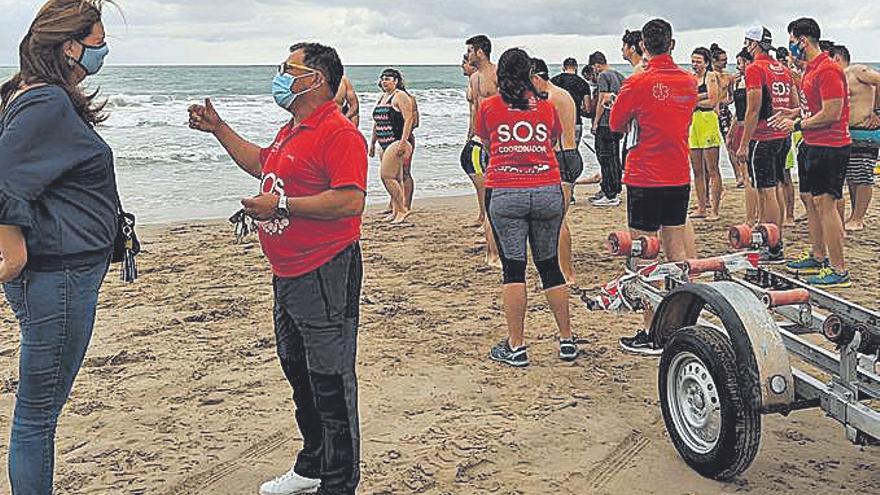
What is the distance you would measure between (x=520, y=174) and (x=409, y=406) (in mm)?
1559

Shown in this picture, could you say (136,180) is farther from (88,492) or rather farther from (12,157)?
(12,157)

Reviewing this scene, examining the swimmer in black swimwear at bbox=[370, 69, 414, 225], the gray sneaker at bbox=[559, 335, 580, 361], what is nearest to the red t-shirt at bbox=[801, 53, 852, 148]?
the gray sneaker at bbox=[559, 335, 580, 361]

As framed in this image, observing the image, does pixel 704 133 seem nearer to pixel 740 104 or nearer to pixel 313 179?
pixel 740 104

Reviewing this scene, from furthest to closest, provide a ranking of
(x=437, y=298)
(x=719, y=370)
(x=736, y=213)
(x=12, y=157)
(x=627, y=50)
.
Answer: (x=736, y=213) → (x=437, y=298) → (x=627, y=50) → (x=719, y=370) → (x=12, y=157)

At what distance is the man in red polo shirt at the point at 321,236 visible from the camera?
3646 millimetres

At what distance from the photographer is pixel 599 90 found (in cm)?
1263

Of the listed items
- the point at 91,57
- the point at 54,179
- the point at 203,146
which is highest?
the point at 91,57

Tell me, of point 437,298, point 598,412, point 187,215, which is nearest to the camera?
point 598,412

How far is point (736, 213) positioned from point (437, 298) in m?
5.93

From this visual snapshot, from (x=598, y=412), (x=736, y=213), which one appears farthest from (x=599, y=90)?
(x=598, y=412)

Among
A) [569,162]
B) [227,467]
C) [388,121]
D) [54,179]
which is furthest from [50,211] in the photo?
[388,121]

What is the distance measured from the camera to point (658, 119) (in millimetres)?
6059

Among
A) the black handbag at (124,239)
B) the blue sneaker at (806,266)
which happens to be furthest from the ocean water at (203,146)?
the blue sneaker at (806,266)

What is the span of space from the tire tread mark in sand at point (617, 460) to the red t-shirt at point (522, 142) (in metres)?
1.69
